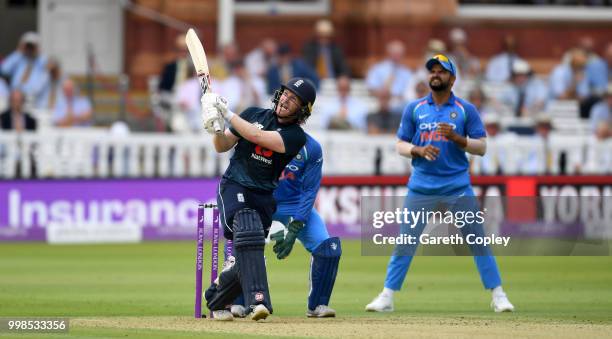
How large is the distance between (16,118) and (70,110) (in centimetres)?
135

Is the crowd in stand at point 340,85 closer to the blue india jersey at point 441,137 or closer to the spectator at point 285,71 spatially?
the spectator at point 285,71

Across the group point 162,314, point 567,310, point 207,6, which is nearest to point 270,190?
point 162,314

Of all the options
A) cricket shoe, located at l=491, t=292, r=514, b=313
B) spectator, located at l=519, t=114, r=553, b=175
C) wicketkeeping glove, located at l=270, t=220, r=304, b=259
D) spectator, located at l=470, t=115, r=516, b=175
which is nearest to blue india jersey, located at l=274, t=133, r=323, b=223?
wicketkeeping glove, located at l=270, t=220, r=304, b=259

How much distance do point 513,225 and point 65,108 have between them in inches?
339

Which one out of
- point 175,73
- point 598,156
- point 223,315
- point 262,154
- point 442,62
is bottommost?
point 598,156

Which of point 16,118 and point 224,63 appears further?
point 224,63

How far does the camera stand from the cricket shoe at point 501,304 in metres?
13.1

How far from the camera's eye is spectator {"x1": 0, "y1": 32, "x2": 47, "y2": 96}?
2327cm

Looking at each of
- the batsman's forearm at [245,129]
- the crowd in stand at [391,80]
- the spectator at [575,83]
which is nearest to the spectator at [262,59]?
the crowd in stand at [391,80]

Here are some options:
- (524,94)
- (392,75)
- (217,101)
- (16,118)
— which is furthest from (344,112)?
(217,101)

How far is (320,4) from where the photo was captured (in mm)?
27359

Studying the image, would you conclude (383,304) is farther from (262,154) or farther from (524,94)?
(524,94)

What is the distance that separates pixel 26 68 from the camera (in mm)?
23328

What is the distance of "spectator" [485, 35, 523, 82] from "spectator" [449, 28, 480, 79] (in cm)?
36
